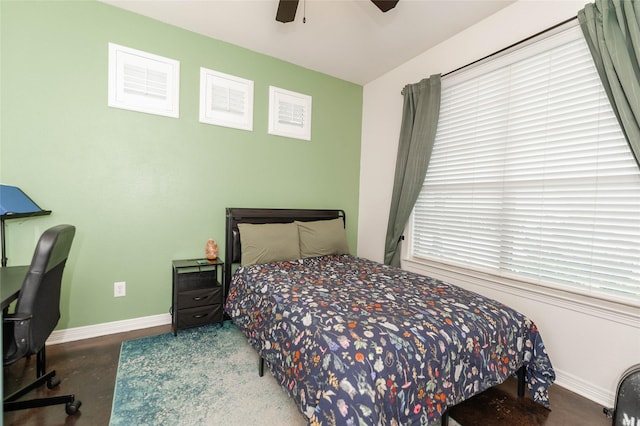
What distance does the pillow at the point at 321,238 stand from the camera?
2.98 meters

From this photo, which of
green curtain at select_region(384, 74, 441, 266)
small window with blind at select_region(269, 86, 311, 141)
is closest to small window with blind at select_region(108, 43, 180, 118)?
small window with blind at select_region(269, 86, 311, 141)

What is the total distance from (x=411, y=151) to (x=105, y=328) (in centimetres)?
340

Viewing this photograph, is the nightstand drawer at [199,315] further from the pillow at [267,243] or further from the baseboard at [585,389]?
the baseboard at [585,389]

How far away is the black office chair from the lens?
1.32 m

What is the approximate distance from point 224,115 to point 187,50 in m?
0.67

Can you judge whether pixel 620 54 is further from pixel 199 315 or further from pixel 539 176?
pixel 199 315

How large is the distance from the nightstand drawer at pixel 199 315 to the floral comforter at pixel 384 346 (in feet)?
1.99

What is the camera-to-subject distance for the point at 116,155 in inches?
96.4

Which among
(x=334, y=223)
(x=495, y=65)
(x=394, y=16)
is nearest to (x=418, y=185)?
(x=334, y=223)

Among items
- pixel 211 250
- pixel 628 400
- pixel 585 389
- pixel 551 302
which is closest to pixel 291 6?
pixel 211 250

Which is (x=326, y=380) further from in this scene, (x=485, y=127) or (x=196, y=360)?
(x=485, y=127)

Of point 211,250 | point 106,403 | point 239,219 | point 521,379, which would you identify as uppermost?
A: point 239,219

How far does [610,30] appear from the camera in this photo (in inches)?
67.7

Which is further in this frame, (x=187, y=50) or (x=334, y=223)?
(x=334, y=223)
